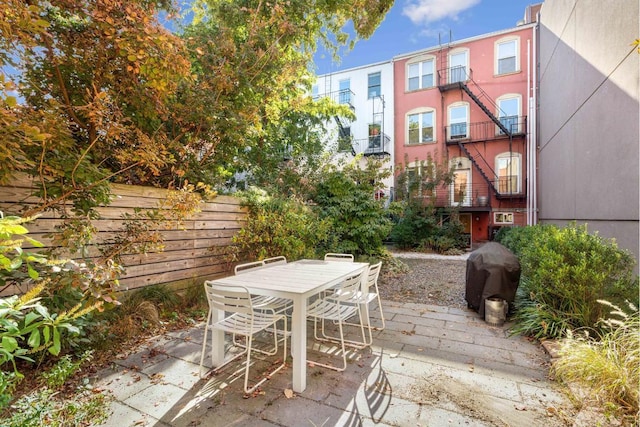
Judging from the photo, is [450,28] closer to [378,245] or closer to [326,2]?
[326,2]

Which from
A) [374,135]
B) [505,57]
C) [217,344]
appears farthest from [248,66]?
[505,57]

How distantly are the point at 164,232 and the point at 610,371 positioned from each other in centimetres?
454

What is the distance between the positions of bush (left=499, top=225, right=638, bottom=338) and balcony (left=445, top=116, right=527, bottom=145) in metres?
10.3

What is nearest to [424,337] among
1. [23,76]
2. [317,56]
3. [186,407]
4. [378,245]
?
[186,407]

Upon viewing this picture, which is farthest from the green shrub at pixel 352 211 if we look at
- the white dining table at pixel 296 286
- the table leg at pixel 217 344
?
the table leg at pixel 217 344

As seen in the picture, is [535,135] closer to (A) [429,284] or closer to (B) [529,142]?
(B) [529,142]

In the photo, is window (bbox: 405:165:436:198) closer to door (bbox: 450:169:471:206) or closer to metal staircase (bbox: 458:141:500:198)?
door (bbox: 450:169:471:206)

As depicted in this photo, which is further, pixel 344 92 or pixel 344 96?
pixel 344 96

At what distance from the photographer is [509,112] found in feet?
40.5

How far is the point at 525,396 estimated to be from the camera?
7.48 ft

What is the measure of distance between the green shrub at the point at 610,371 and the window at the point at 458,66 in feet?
42.1

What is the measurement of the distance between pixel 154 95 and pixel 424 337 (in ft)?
13.1

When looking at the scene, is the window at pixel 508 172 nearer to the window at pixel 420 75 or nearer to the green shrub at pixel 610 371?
the window at pixel 420 75

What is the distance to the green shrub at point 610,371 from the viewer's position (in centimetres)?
200
